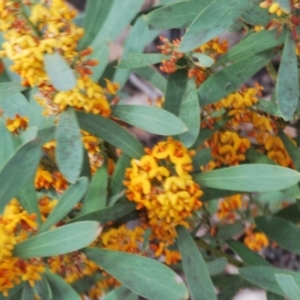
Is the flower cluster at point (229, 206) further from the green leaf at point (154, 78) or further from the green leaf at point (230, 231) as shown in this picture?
the green leaf at point (154, 78)

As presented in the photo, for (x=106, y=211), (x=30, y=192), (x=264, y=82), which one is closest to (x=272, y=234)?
(x=106, y=211)

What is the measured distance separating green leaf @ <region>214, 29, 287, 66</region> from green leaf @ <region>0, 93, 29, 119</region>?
0.37 meters

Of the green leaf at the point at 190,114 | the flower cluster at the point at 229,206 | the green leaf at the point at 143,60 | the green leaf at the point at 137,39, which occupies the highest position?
the green leaf at the point at 143,60

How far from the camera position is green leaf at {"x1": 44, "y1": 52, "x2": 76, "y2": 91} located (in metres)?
0.77

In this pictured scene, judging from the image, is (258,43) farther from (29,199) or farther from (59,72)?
(29,199)

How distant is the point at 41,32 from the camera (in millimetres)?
867

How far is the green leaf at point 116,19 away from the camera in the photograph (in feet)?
3.20

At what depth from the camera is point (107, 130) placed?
0.89 metres

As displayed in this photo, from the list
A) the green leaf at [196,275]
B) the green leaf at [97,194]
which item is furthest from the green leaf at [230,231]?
the green leaf at [97,194]

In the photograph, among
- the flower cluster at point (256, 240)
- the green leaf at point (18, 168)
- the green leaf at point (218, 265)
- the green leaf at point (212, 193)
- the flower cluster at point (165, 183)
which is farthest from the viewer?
the flower cluster at point (256, 240)

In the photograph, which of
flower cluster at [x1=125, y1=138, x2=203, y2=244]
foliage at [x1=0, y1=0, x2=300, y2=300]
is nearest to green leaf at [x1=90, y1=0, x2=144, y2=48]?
foliage at [x1=0, y1=0, x2=300, y2=300]

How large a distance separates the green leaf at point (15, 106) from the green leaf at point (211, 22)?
352 millimetres

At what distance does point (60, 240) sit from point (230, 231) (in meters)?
0.48

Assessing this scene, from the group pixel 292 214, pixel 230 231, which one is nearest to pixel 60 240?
pixel 230 231
